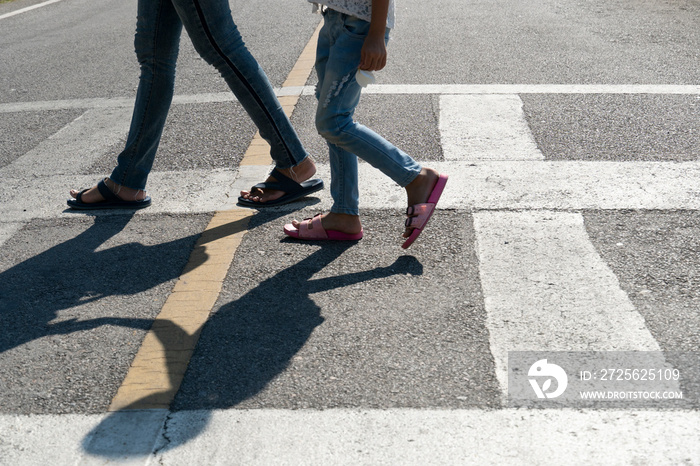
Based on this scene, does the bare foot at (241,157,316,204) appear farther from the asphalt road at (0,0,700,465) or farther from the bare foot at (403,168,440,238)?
the bare foot at (403,168,440,238)

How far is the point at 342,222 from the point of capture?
347 centimetres

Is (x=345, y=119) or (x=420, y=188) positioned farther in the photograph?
(x=420, y=188)

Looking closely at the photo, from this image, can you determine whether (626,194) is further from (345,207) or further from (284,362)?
(284,362)

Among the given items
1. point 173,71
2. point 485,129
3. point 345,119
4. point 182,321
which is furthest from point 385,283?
point 485,129

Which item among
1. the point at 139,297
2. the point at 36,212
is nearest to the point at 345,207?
the point at 139,297

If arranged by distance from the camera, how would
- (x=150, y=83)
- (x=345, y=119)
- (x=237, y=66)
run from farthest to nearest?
(x=150, y=83), (x=237, y=66), (x=345, y=119)

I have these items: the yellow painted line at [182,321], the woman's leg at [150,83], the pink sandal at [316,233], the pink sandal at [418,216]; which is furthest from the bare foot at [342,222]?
the woman's leg at [150,83]

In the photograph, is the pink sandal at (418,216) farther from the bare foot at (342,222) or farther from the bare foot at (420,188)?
the bare foot at (342,222)

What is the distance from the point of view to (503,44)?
747cm

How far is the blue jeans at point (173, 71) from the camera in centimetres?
368

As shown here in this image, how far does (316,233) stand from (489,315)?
3.45 ft

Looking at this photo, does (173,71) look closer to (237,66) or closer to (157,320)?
(237,66)

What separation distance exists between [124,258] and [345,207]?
1.05m

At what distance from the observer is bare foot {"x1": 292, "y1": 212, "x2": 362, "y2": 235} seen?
11.4 feet
